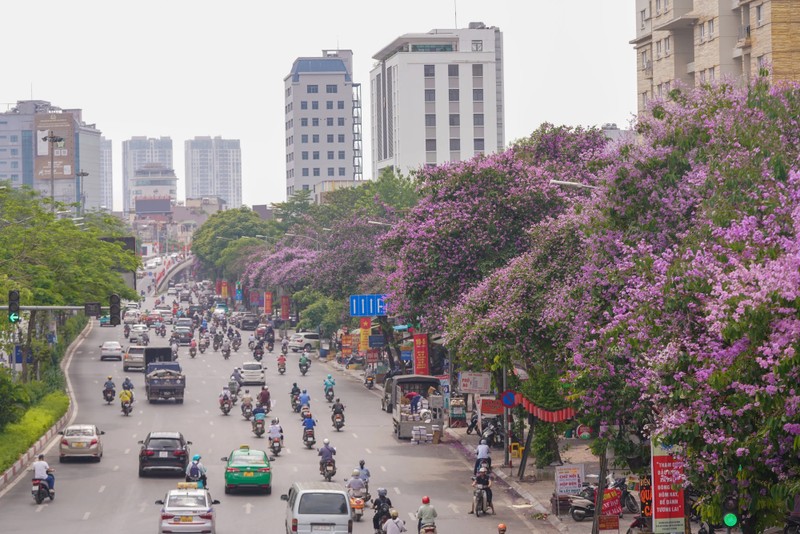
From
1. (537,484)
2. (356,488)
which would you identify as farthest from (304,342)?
(356,488)

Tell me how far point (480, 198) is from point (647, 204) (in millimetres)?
17897

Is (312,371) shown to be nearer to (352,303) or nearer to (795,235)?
(352,303)

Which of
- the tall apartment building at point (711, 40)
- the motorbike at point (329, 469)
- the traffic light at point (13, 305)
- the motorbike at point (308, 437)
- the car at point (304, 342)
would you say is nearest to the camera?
the traffic light at point (13, 305)

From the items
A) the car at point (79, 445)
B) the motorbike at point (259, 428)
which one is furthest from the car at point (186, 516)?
the motorbike at point (259, 428)

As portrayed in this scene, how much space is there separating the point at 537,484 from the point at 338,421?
15851 mm

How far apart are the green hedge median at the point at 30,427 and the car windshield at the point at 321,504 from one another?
1426 cm

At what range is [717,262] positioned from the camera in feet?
69.6

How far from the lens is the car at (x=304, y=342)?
317 feet

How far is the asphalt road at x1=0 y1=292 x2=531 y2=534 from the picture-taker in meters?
34.6

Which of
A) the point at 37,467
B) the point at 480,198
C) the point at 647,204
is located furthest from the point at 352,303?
the point at 647,204

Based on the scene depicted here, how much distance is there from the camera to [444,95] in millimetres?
146000

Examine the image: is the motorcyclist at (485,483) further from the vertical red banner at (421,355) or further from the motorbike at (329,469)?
the vertical red banner at (421,355)

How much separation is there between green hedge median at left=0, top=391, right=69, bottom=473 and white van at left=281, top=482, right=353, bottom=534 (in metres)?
14.2

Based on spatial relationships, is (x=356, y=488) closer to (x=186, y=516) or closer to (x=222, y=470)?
(x=186, y=516)
